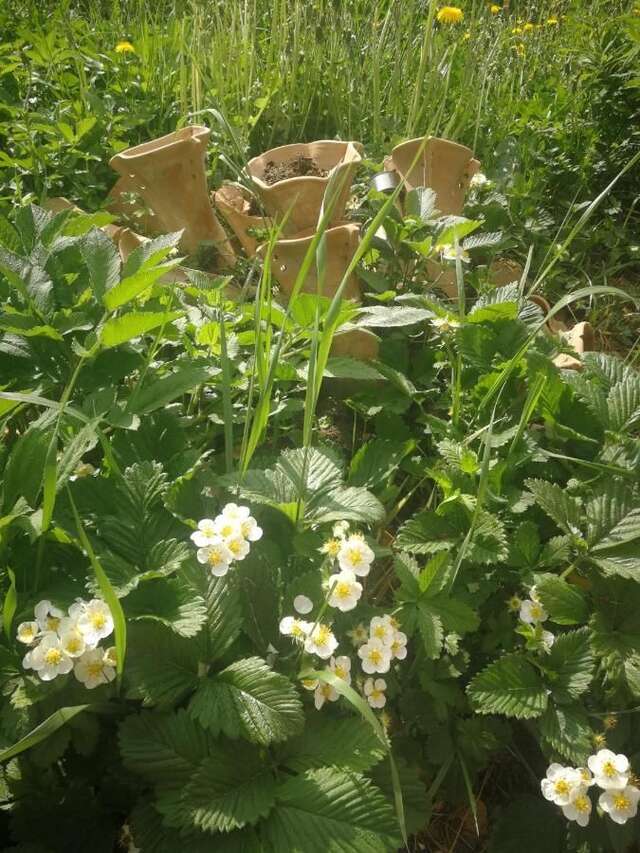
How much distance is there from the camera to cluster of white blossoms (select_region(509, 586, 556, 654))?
0.96 m

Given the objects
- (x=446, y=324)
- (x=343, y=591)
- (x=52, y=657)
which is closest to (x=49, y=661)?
(x=52, y=657)

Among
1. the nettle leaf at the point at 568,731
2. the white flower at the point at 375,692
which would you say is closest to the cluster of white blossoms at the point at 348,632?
the white flower at the point at 375,692

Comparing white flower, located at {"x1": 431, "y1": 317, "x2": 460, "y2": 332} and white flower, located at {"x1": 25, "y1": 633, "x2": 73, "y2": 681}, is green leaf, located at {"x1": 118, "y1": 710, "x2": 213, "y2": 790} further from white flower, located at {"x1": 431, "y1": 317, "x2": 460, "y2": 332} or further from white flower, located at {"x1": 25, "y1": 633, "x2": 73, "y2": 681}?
white flower, located at {"x1": 431, "y1": 317, "x2": 460, "y2": 332}

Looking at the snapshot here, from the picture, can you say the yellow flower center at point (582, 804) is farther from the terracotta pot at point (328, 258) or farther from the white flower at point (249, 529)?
the terracotta pot at point (328, 258)

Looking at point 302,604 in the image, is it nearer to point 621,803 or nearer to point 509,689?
point 509,689

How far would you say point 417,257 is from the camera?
1.58 meters

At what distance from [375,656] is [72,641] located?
367 millimetres

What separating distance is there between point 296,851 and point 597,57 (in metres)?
2.45

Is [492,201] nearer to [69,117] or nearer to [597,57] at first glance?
[597,57]

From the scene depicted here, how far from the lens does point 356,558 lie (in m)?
0.88

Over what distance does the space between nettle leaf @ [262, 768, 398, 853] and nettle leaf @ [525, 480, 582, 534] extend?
453 mm

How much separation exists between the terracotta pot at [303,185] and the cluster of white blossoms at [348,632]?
0.85 meters

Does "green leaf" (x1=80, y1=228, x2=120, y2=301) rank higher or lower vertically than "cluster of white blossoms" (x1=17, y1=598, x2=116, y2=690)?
higher

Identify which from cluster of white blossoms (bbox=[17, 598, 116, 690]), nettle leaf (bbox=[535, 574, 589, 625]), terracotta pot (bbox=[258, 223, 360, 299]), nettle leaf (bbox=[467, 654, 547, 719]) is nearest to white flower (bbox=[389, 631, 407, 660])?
nettle leaf (bbox=[467, 654, 547, 719])
